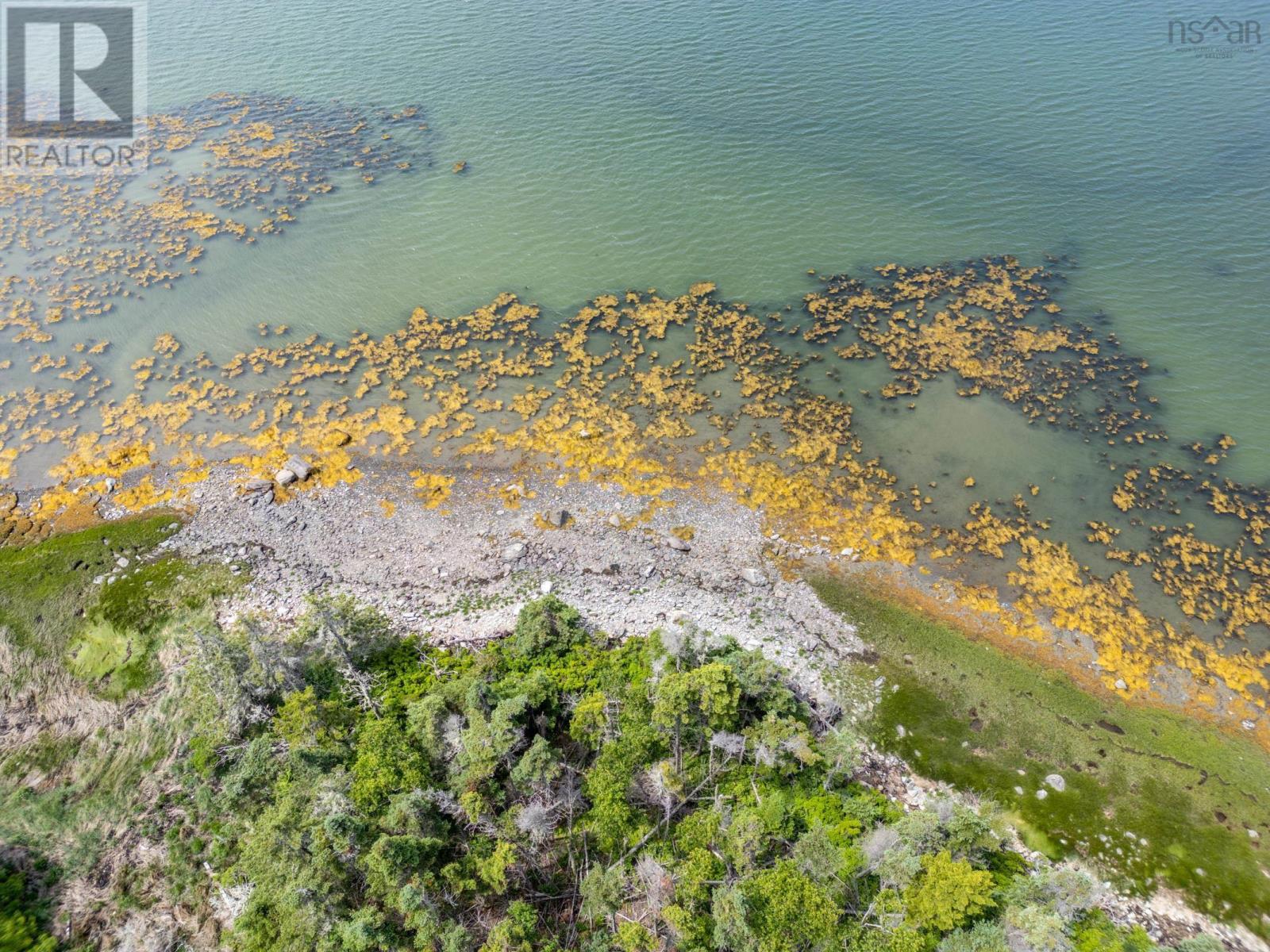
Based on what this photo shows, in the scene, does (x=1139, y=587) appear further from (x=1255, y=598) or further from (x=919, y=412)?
(x=919, y=412)

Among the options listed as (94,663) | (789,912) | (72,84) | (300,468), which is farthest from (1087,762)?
(72,84)

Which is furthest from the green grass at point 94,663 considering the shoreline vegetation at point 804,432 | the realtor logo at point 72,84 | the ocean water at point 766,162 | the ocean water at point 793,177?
the realtor logo at point 72,84

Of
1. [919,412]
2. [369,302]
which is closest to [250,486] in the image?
[369,302]

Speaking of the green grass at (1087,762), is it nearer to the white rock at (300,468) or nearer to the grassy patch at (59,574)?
the white rock at (300,468)

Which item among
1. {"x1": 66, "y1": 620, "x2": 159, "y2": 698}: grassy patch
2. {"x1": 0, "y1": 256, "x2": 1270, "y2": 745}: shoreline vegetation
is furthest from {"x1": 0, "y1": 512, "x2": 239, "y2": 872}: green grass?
{"x1": 0, "y1": 256, "x2": 1270, "y2": 745}: shoreline vegetation

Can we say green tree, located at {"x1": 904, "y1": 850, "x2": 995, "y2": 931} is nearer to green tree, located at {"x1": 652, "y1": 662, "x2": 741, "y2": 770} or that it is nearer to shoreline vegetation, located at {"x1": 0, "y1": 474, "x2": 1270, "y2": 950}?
shoreline vegetation, located at {"x1": 0, "y1": 474, "x2": 1270, "y2": 950}
